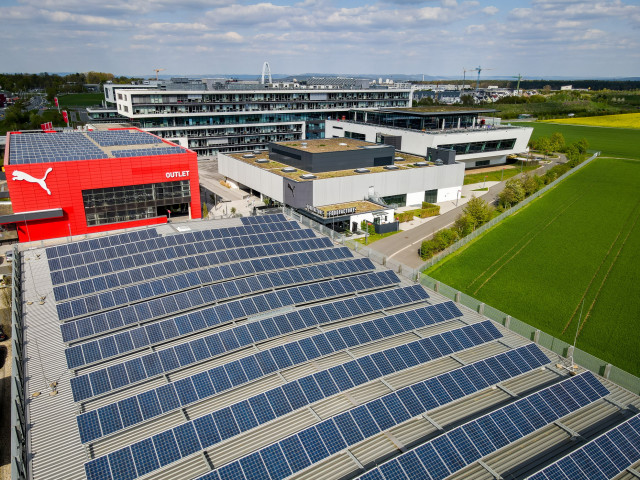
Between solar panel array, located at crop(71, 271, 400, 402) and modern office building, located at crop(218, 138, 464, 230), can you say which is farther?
modern office building, located at crop(218, 138, 464, 230)

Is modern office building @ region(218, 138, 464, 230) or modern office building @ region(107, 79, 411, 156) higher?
modern office building @ region(107, 79, 411, 156)

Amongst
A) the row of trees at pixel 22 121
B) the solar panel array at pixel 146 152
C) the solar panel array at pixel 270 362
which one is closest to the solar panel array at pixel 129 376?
the solar panel array at pixel 270 362

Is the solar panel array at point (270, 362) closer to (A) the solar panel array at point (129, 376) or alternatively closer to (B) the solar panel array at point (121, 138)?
(A) the solar panel array at point (129, 376)

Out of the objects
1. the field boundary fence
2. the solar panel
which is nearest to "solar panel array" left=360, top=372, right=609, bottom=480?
the field boundary fence

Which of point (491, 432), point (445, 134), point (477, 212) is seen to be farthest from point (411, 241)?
point (491, 432)

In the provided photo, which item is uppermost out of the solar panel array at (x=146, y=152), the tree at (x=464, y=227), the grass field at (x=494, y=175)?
the solar panel array at (x=146, y=152)

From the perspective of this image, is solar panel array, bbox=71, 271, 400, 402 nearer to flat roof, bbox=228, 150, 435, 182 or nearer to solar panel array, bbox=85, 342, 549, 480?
solar panel array, bbox=85, 342, 549, 480
